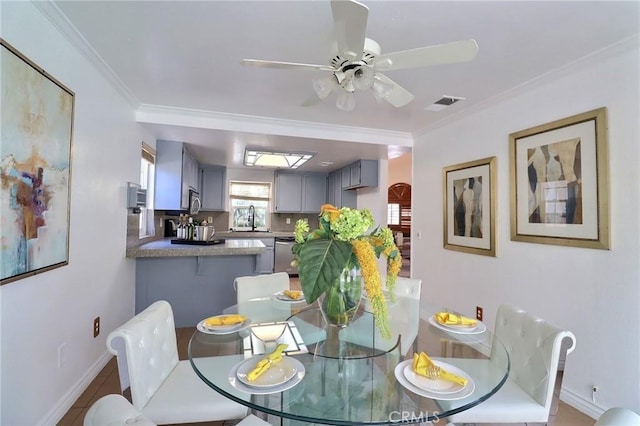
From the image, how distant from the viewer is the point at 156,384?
4.70 ft

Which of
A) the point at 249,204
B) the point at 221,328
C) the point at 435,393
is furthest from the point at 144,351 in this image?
the point at 249,204

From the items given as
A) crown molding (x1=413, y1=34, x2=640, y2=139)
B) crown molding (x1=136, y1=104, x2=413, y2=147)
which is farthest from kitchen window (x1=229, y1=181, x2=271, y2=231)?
crown molding (x1=413, y1=34, x2=640, y2=139)

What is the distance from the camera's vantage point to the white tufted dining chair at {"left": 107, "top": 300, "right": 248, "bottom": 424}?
1.28 metres

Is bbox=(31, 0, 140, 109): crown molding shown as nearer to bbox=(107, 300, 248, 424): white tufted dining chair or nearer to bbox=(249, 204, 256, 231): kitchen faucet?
bbox=(107, 300, 248, 424): white tufted dining chair

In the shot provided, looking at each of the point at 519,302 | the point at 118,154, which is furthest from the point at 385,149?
the point at 118,154

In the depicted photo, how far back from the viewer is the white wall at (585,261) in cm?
182

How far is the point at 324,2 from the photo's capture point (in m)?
1.51

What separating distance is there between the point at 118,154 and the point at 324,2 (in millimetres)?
2134

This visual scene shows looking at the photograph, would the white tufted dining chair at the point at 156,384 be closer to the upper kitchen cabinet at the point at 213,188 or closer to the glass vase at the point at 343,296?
the glass vase at the point at 343,296

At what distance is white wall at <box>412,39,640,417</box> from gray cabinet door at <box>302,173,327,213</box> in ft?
11.8

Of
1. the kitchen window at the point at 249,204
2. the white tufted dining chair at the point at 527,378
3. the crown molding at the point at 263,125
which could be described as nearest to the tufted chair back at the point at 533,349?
the white tufted dining chair at the point at 527,378

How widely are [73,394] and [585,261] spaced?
11.4ft

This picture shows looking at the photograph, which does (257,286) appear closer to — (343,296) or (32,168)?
(343,296)

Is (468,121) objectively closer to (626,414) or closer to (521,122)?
(521,122)
